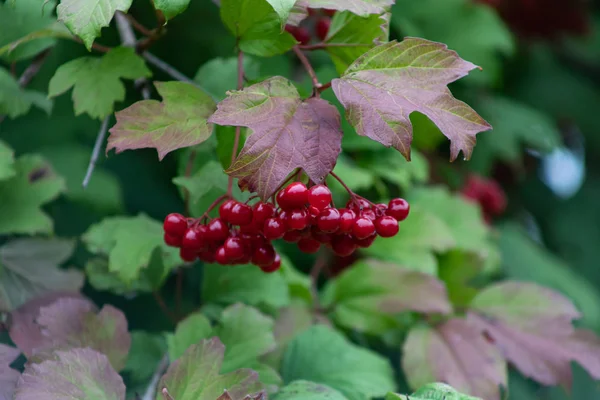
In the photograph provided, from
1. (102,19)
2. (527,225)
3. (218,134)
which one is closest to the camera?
(102,19)

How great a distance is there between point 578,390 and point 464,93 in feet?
3.24

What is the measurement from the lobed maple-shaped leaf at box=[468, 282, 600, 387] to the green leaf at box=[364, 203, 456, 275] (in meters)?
0.12

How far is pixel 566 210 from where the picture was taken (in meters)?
2.31

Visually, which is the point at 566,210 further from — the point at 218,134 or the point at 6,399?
the point at 6,399

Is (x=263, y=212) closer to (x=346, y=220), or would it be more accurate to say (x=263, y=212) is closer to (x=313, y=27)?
(x=346, y=220)

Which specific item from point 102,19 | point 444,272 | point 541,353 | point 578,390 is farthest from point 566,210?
point 102,19

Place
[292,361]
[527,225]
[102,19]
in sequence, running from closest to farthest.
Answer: [102,19]
[292,361]
[527,225]

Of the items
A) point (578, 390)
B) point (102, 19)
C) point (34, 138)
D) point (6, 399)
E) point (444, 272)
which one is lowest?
point (578, 390)

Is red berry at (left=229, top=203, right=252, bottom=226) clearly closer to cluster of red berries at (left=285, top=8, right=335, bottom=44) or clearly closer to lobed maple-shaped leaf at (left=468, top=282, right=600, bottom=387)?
cluster of red berries at (left=285, top=8, right=335, bottom=44)

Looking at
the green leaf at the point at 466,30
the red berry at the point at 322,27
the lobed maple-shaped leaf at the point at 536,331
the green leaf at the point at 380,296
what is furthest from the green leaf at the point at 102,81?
the green leaf at the point at 466,30

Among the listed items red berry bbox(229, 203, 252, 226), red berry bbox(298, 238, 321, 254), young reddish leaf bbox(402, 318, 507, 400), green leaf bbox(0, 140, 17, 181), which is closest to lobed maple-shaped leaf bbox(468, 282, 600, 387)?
young reddish leaf bbox(402, 318, 507, 400)

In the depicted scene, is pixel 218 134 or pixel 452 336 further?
pixel 452 336

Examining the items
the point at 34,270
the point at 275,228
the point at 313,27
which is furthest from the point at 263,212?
the point at 313,27

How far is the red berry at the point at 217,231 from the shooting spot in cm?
77
